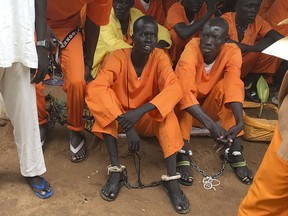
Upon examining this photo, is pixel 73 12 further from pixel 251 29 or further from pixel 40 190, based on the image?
pixel 251 29

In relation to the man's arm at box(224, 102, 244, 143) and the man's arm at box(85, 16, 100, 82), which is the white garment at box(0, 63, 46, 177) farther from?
the man's arm at box(224, 102, 244, 143)

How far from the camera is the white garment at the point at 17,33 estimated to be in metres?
2.25

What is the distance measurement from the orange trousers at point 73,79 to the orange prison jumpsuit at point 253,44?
61.0 inches

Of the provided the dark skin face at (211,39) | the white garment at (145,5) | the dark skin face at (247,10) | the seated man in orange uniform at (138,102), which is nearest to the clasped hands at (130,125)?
the seated man in orange uniform at (138,102)

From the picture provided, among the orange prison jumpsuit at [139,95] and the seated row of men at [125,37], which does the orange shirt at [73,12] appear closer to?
the seated row of men at [125,37]

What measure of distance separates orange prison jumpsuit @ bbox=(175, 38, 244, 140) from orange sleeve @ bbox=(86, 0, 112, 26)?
678 mm

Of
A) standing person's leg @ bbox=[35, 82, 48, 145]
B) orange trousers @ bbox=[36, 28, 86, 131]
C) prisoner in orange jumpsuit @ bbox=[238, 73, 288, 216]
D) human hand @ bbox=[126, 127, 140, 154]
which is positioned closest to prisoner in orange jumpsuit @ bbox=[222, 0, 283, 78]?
orange trousers @ bbox=[36, 28, 86, 131]

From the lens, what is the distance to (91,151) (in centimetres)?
347

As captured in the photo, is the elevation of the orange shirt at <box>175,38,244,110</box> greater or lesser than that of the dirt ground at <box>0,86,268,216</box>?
greater

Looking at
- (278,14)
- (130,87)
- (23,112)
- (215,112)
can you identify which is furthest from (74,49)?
(278,14)

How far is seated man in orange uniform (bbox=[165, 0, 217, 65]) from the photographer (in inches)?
164

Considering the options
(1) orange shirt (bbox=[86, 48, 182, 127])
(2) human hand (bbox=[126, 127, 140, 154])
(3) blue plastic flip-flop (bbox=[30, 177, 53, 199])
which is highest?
(1) orange shirt (bbox=[86, 48, 182, 127])

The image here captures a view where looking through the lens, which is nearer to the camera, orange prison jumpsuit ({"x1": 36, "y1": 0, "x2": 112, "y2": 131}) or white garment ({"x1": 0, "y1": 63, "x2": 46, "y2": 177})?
white garment ({"x1": 0, "y1": 63, "x2": 46, "y2": 177})

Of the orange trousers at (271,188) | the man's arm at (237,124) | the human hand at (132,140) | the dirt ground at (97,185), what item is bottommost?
the dirt ground at (97,185)
